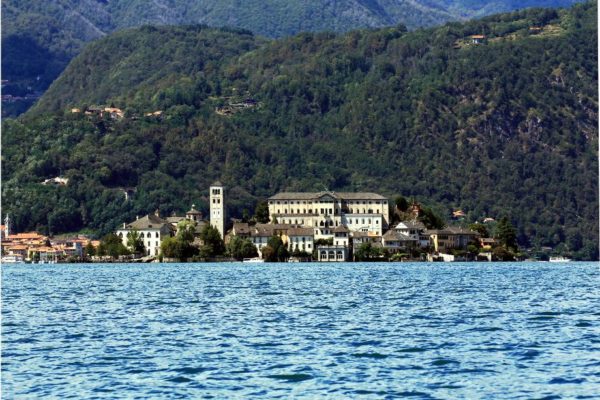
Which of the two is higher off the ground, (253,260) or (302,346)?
(253,260)

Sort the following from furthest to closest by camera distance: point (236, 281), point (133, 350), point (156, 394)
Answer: point (236, 281), point (133, 350), point (156, 394)

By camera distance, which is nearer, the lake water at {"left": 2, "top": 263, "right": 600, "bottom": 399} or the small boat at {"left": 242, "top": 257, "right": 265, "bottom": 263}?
the lake water at {"left": 2, "top": 263, "right": 600, "bottom": 399}

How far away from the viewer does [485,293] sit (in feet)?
287

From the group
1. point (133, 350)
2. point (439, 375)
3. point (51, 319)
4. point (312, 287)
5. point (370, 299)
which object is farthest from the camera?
point (312, 287)

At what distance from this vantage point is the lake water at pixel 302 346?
41344 mm

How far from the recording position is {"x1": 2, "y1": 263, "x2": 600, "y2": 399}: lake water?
41344mm

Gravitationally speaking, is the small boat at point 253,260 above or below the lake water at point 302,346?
above

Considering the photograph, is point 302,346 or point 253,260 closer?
point 302,346

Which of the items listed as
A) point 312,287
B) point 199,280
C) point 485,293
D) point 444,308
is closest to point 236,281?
point 199,280

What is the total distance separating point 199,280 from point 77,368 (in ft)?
229

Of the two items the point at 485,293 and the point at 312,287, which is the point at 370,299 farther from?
the point at 312,287

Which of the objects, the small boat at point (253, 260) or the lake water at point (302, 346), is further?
the small boat at point (253, 260)

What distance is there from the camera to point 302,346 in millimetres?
50656

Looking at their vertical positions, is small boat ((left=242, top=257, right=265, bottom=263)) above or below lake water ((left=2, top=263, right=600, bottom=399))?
above
